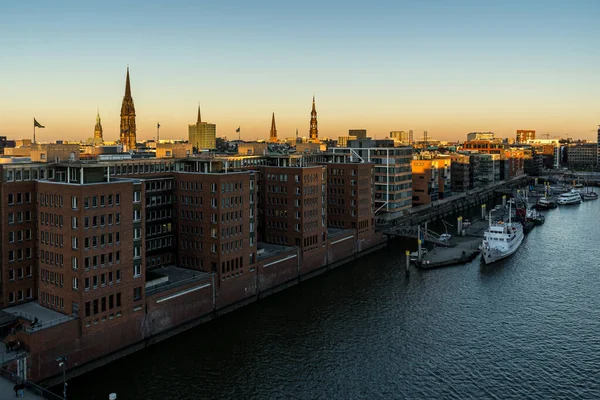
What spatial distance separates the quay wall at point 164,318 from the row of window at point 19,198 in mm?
16479

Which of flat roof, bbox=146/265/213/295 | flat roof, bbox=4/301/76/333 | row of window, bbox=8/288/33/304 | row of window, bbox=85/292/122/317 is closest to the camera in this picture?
flat roof, bbox=4/301/76/333

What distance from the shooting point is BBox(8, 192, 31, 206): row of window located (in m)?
60.3

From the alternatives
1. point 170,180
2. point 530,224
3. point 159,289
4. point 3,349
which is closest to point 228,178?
point 170,180

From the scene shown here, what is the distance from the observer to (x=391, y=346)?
63938 mm

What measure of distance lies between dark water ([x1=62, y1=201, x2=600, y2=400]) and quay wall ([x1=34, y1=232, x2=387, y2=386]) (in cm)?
144

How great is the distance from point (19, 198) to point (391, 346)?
45810mm

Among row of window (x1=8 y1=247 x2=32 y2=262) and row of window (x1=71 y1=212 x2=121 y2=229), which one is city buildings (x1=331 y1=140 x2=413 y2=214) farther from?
row of window (x1=8 y1=247 x2=32 y2=262)

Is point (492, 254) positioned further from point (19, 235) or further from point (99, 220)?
point (19, 235)

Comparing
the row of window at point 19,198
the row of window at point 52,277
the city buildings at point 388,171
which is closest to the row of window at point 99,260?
the row of window at point 52,277

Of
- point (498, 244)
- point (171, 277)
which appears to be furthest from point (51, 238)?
point (498, 244)

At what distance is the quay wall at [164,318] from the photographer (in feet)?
171

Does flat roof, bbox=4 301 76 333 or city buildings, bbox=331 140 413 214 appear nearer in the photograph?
flat roof, bbox=4 301 76 333

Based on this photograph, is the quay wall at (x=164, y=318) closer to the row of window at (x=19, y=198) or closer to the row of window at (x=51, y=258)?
the row of window at (x=51, y=258)

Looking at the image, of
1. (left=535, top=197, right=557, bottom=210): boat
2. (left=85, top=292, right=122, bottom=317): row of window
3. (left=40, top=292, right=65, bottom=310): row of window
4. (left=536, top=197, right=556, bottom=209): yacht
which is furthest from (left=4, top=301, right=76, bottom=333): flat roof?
(left=536, top=197, right=556, bottom=209): yacht
